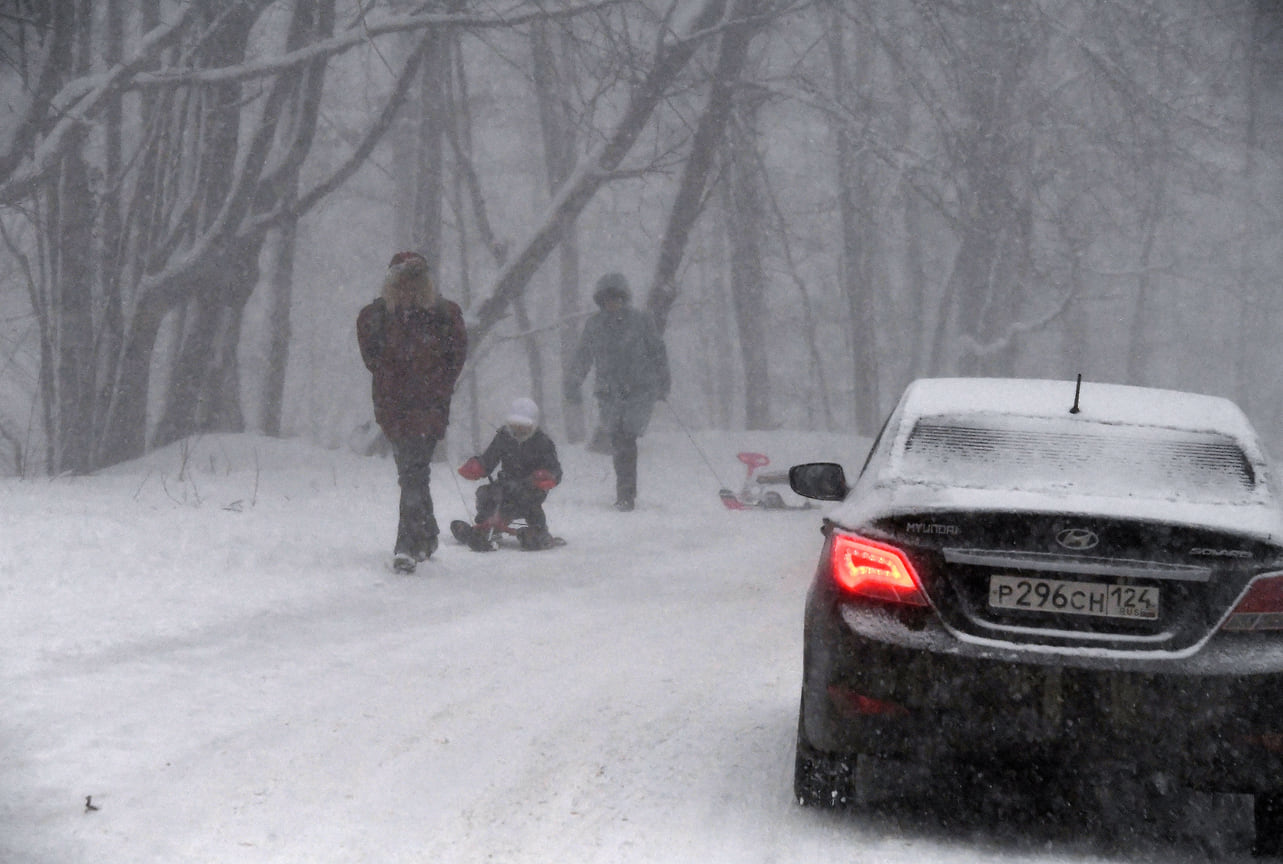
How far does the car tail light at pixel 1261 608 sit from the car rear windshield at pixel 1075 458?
364 millimetres

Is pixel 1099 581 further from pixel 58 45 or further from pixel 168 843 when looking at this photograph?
pixel 58 45

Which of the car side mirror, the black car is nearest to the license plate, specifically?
the black car

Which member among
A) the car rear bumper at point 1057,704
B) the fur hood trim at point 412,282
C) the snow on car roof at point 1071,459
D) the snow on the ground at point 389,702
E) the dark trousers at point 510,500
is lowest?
the snow on the ground at point 389,702

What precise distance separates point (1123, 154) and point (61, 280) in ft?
41.4

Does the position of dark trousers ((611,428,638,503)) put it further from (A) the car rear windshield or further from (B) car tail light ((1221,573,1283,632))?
(B) car tail light ((1221,573,1283,632))

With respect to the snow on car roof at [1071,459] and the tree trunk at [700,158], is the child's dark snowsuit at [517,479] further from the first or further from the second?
the tree trunk at [700,158]

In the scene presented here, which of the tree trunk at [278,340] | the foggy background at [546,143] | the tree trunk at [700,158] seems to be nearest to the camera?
the foggy background at [546,143]

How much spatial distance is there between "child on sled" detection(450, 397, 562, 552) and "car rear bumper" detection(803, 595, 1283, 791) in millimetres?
6766

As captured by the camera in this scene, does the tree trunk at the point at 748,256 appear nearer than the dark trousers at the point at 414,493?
No

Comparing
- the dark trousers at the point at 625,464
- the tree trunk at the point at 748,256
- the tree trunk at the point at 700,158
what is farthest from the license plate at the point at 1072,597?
the tree trunk at the point at 748,256

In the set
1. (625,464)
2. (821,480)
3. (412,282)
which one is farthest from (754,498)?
(821,480)

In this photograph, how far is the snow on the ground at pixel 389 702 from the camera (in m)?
4.26

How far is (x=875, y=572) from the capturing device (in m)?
4.22

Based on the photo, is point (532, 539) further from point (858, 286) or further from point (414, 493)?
point (858, 286)
